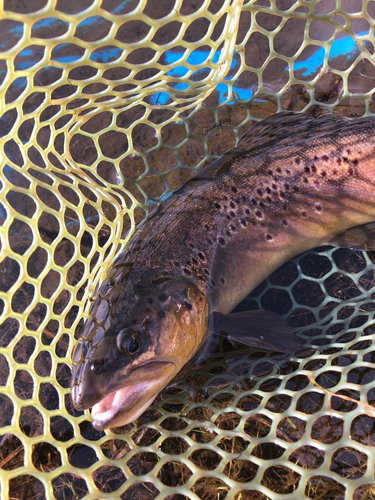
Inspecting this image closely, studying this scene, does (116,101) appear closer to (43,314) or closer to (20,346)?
(43,314)

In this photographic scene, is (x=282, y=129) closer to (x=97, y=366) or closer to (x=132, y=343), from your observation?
(x=132, y=343)

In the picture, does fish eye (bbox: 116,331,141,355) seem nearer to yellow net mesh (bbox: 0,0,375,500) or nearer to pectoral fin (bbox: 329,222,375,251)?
yellow net mesh (bbox: 0,0,375,500)

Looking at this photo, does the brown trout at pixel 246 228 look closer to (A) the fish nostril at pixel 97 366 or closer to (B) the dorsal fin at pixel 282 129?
(B) the dorsal fin at pixel 282 129

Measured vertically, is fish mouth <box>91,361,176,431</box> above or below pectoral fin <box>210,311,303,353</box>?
above

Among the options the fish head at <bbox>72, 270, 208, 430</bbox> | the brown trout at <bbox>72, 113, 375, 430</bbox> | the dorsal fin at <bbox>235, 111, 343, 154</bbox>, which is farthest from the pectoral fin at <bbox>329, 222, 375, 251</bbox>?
the fish head at <bbox>72, 270, 208, 430</bbox>

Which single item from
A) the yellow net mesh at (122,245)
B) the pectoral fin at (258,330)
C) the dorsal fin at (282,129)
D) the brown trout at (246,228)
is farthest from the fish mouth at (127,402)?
the dorsal fin at (282,129)

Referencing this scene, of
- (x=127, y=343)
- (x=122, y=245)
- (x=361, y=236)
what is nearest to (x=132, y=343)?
(x=127, y=343)
